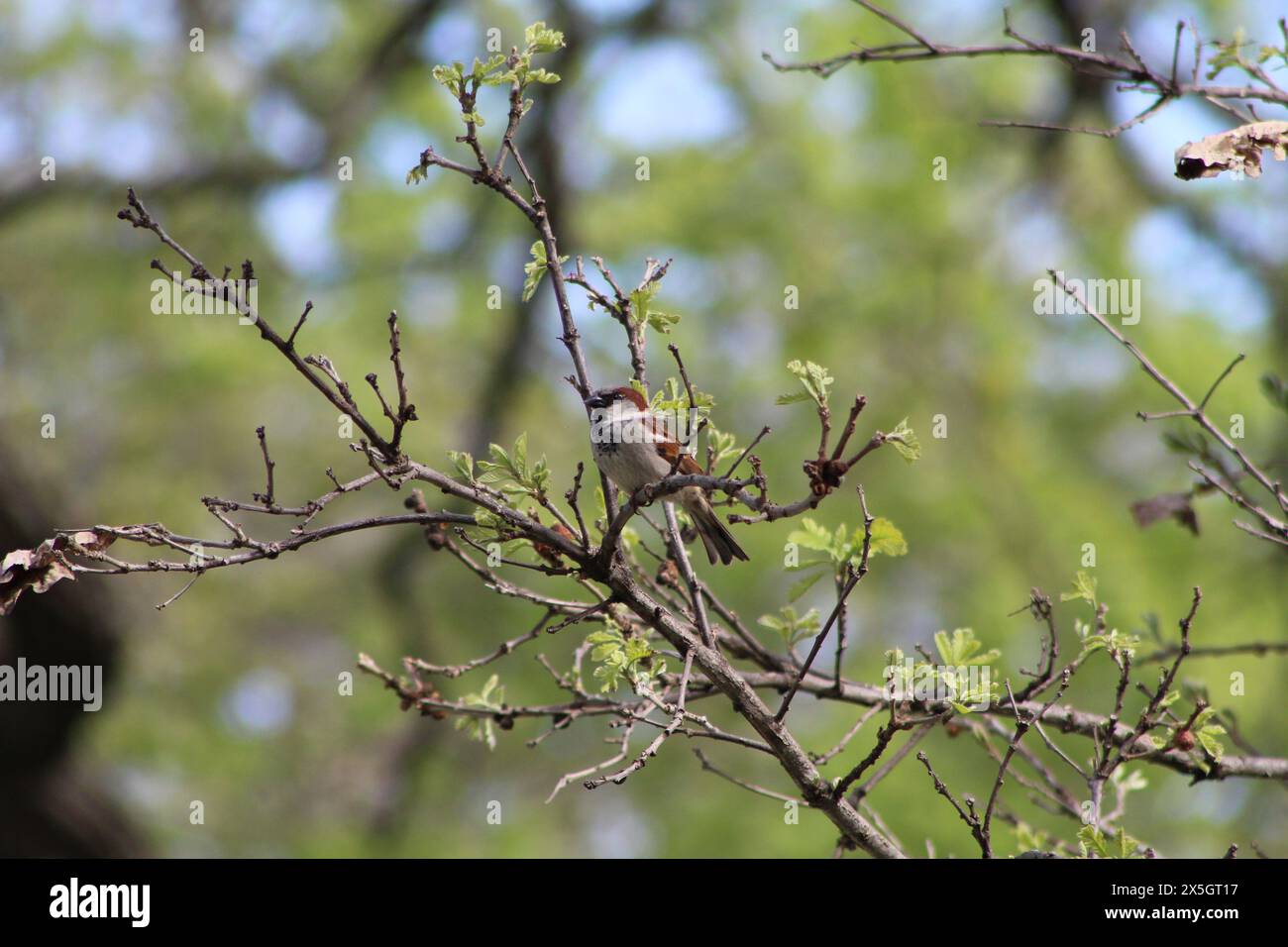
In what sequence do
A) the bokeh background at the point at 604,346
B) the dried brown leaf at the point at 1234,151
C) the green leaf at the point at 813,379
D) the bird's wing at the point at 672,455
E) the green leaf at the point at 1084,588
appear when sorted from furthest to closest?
the bokeh background at the point at 604,346, the bird's wing at the point at 672,455, the green leaf at the point at 1084,588, the dried brown leaf at the point at 1234,151, the green leaf at the point at 813,379

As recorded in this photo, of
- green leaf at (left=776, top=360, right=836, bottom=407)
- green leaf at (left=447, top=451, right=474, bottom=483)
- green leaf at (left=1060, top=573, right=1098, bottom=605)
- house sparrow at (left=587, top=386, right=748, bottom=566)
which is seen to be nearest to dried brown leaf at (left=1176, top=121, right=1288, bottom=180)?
green leaf at (left=1060, top=573, right=1098, bottom=605)

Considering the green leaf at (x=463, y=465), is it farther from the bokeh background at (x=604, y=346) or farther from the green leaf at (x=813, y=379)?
the bokeh background at (x=604, y=346)

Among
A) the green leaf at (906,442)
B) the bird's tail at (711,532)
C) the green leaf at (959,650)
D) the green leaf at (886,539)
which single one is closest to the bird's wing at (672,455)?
the bird's tail at (711,532)

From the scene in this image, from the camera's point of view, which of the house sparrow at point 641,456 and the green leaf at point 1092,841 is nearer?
the green leaf at point 1092,841

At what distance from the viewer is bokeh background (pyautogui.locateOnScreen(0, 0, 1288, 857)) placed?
919cm

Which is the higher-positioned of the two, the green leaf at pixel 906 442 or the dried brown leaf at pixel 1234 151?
the dried brown leaf at pixel 1234 151

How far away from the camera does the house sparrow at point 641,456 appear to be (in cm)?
378

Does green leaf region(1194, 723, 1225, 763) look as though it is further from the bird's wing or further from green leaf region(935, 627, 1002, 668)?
the bird's wing

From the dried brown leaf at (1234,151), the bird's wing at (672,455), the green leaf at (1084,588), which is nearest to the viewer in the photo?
the dried brown leaf at (1234,151)

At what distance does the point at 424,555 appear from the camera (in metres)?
10.8

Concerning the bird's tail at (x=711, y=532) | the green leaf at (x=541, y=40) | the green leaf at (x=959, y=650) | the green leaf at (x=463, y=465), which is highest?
the green leaf at (x=541, y=40)

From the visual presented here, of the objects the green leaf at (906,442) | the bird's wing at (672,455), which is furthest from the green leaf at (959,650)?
the bird's wing at (672,455)

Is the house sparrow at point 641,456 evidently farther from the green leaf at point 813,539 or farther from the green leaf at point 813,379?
the green leaf at point 813,379

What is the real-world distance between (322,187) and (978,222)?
6.25 m
